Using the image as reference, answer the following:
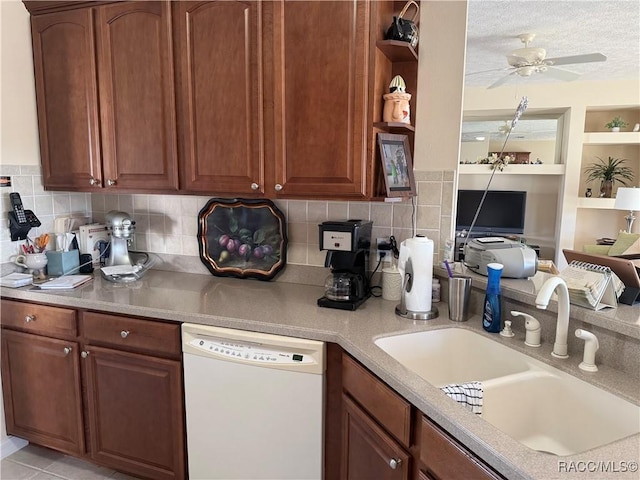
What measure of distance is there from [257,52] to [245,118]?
28 cm

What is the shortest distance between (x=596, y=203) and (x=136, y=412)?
598 cm

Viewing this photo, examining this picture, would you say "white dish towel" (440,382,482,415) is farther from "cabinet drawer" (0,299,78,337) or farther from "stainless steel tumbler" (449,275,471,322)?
"cabinet drawer" (0,299,78,337)

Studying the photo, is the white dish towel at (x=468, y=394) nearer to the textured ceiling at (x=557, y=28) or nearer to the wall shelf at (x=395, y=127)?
the wall shelf at (x=395, y=127)

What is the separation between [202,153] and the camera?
2.00m

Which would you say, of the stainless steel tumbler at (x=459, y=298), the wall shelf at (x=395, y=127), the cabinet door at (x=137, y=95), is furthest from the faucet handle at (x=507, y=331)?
the cabinet door at (x=137, y=95)

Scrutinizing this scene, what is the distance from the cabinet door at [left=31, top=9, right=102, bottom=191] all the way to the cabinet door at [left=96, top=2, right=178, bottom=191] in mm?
69

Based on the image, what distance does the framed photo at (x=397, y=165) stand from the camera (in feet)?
5.81

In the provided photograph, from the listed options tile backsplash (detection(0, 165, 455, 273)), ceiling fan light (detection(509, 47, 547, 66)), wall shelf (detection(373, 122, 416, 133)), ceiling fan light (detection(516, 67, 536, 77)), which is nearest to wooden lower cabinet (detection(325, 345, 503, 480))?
tile backsplash (detection(0, 165, 455, 273))

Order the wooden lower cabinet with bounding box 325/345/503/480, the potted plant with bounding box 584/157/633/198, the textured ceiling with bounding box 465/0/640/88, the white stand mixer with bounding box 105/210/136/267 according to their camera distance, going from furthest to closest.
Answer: the potted plant with bounding box 584/157/633/198
the textured ceiling with bounding box 465/0/640/88
the white stand mixer with bounding box 105/210/136/267
the wooden lower cabinet with bounding box 325/345/503/480

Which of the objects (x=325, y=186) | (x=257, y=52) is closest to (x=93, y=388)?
(x=325, y=186)

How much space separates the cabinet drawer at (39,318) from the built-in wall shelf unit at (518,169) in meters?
4.97

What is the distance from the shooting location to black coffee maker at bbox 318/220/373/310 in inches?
70.9

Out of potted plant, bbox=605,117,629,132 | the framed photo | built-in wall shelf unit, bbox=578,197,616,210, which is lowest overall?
built-in wall shelf unit, bbox=578,197,616,210

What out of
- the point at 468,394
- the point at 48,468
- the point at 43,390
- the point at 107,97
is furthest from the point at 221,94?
the point at 48,468
